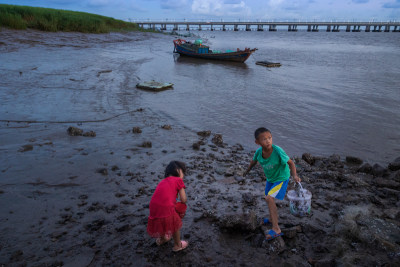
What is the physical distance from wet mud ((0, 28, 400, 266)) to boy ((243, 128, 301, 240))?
24cm

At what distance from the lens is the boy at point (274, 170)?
3191 mm

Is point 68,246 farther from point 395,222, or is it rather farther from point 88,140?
point 395,222

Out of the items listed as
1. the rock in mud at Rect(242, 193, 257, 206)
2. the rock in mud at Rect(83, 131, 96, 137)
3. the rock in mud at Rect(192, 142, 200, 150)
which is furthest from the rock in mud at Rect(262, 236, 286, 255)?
the rock in mud at Rect(83, 131, 96, 137)

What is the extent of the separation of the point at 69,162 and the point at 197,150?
2.62 metres

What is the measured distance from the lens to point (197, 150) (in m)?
5.94

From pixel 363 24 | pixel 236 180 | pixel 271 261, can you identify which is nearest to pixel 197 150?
pixel 236 180

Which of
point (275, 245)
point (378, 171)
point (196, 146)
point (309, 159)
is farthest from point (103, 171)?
point (378, 171)

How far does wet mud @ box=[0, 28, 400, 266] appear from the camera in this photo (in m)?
2.93

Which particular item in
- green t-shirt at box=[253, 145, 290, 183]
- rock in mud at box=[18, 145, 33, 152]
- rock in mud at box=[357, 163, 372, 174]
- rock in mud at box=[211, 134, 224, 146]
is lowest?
rock in mud at box=[357, 163, 372, 174]

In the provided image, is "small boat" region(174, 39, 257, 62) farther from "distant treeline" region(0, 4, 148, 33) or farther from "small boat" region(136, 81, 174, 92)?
"distant treeline" region(0, 4, 148, 33)

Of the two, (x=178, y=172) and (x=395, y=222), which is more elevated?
(x=178, y=172)

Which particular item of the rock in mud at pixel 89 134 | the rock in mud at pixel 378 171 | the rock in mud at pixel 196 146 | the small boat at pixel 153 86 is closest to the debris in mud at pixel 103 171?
the rock in mud at pixel 89 134

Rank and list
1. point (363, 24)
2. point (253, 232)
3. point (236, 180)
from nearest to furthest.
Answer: point (253, 232)
point (236, 180)
point (363, 24)

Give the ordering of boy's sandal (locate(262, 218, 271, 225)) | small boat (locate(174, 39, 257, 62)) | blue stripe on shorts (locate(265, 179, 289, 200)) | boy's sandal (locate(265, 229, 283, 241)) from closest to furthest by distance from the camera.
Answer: boy's sandal (locate(265, 229, 283, 241)) → blue stripe on shorts (locate(265, 179, 289, 200)) → boy's sandal (locate(262, 218, 271, 225)) → small boat (locate(174, 39, 257, 62))
